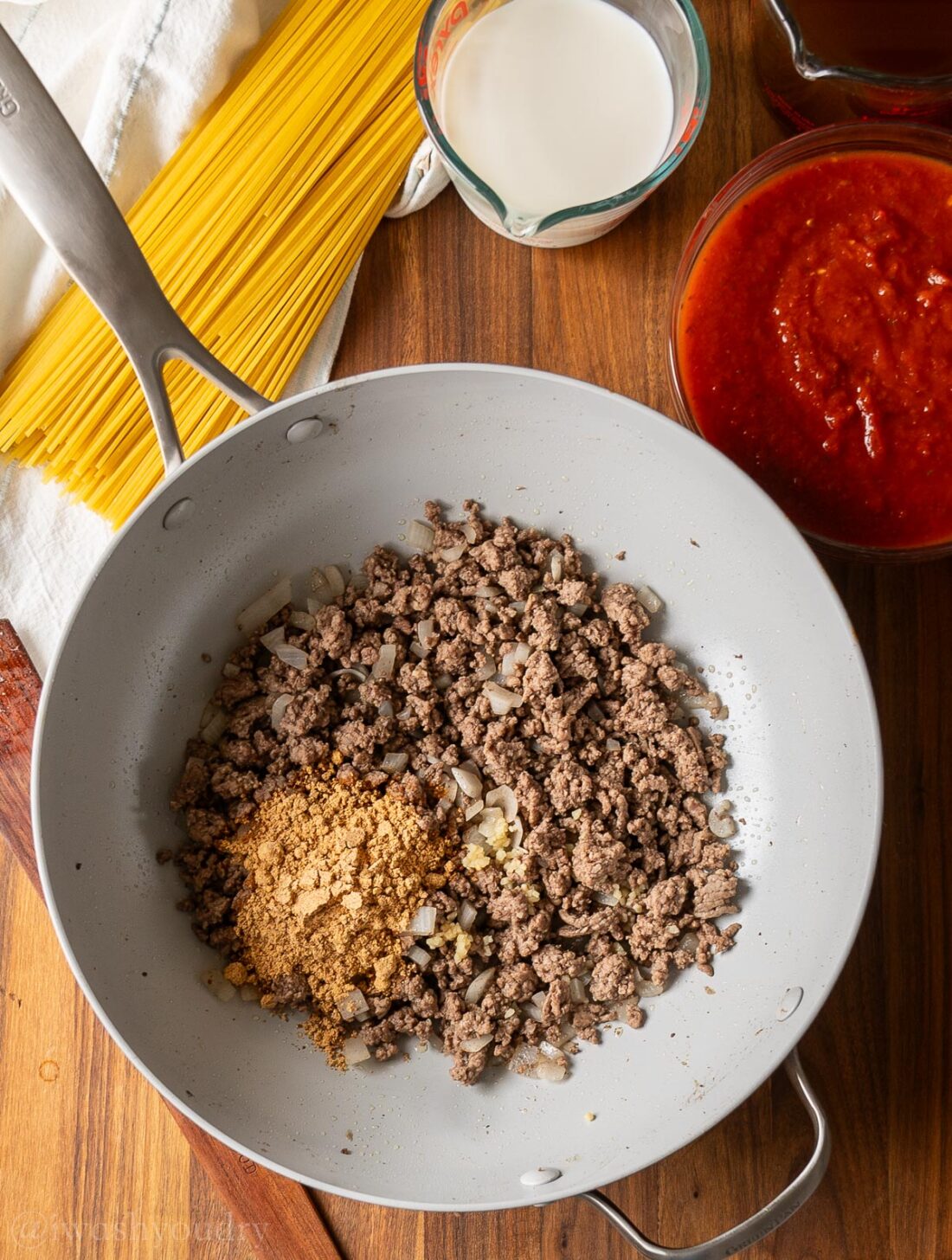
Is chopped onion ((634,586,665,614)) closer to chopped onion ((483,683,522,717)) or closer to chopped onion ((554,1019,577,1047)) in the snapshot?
chopped onion ((483,683,522,717))

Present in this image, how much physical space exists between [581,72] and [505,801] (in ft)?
3.14

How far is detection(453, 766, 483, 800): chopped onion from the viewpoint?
135 cm

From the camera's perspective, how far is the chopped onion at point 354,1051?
1348 mm

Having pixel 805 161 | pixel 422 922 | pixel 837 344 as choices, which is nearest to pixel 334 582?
pixel 422 922

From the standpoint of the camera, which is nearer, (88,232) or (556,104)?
(88,232)

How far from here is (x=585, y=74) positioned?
140 centimetres

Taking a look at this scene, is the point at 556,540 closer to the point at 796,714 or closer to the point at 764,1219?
the point at 796,714

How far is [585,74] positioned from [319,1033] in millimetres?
1285

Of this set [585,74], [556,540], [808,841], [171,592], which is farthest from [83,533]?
[808,841]

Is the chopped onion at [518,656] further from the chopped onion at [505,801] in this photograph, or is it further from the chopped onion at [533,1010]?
the chopped onion at [533,1010]

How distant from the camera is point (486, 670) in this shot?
1.41 meters

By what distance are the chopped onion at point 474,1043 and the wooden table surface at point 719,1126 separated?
33 centimetres

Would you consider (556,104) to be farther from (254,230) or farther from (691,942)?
(691,942)

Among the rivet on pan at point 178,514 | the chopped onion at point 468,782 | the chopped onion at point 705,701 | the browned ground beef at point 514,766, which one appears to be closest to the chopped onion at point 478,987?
the browned ground beef at point 514,766
